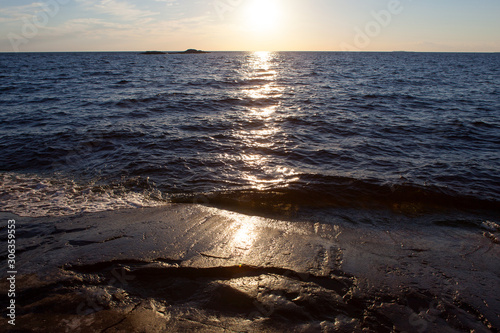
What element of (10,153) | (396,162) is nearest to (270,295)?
(396,162)

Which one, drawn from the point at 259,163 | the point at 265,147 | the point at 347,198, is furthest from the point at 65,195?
the point at 347,198

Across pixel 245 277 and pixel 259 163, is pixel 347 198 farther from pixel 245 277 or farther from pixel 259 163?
pixel 245 277

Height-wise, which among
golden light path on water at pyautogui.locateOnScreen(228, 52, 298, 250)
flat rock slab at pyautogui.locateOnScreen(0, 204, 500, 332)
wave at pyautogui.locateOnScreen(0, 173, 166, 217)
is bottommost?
flat rock slab at pyautogui.locateOnScreen(0, 204, 500, 332)

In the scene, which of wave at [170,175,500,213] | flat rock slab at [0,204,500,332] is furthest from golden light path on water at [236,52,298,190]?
flat rock slab at [0,204,500,332]

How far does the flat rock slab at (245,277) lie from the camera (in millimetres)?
2557

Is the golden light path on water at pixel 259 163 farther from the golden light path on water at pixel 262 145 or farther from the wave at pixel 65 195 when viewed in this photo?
the wave at pixel 65 195

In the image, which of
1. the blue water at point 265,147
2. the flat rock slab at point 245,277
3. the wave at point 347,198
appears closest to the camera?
the flat rock slab at point 245,277

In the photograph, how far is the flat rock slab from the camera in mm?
2557

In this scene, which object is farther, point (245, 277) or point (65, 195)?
point (65, 195)

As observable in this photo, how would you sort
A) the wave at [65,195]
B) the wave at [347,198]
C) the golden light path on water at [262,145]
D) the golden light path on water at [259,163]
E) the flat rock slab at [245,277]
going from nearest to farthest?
the flat rock slab at [245,277]
the golden light path on water at [259,163]
the wave at [65,195]
the wave at [347,198]
the golden light path on water at [262,145]

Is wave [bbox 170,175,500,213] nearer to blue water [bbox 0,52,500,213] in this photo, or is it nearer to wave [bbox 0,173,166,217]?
blue water [bbox 0,52,500,213]

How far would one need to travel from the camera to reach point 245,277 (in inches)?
122

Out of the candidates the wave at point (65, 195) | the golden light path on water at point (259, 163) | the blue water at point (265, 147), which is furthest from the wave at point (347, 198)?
the wave at point (65, 195)

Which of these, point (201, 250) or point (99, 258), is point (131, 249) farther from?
point (201, 250)
